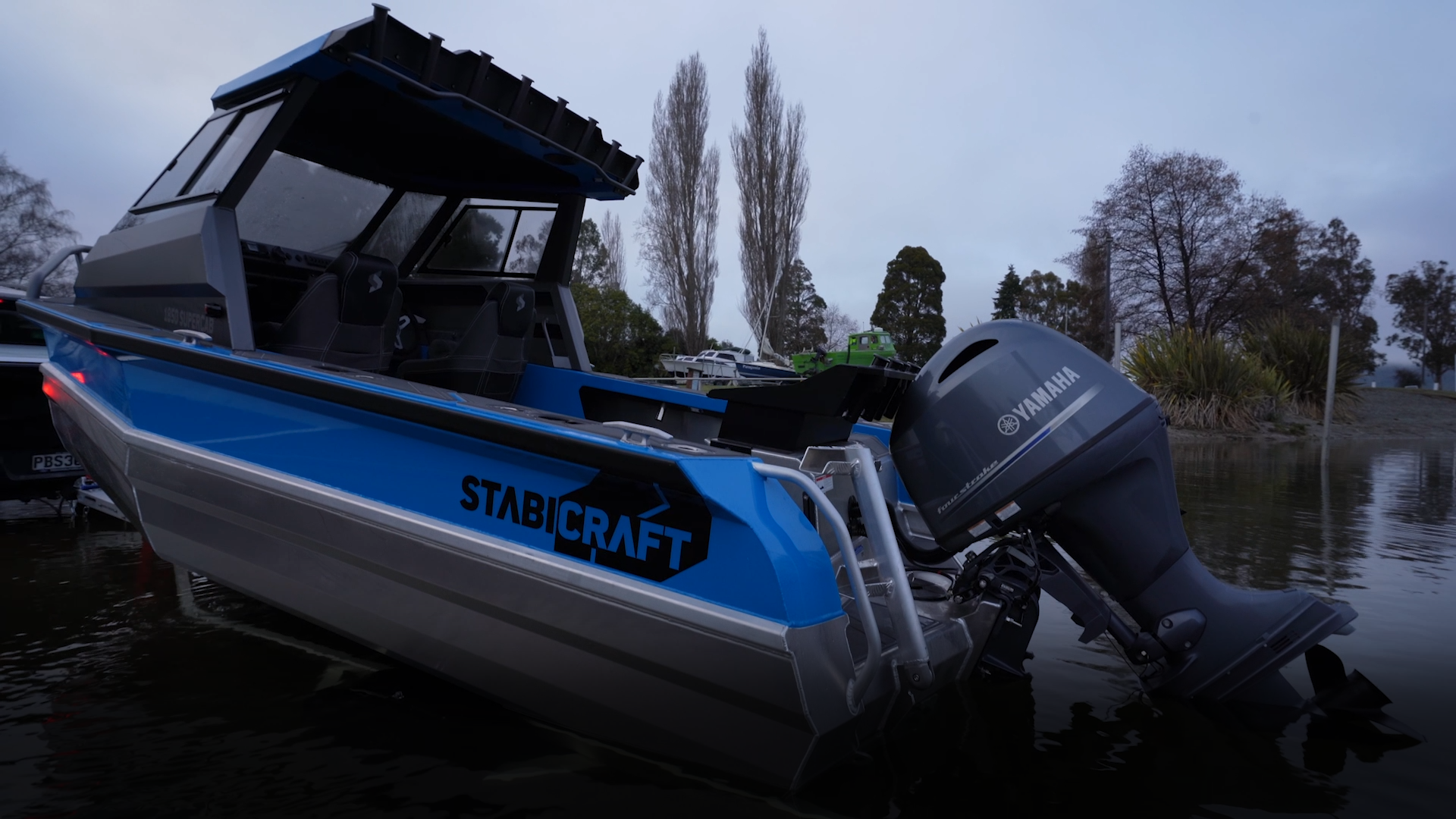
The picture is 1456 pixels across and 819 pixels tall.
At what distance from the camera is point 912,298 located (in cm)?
4119

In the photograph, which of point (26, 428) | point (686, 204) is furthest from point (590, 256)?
point (26, 428)

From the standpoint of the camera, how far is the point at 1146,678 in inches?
93.1

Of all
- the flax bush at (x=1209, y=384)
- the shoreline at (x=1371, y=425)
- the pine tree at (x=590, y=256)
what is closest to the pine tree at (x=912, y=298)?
the pine tree at (x=590, y=256)

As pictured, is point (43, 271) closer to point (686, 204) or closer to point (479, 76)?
point (479, 76)

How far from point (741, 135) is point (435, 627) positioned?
88.2 feet

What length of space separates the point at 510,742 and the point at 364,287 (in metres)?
2.02

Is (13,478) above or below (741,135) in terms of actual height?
below

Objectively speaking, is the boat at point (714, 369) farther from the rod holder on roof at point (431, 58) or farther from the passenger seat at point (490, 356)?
the rod holder on roof at point (431, 58)

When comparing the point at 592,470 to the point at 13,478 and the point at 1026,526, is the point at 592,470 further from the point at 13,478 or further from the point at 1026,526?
the point at 13,478

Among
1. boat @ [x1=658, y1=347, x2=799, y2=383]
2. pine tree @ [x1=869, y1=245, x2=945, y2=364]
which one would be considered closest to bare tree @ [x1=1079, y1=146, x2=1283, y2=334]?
boat @ [x1=658, y1=347, x2=799, y2=383]

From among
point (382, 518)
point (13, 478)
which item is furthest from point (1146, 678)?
point (13, 478)

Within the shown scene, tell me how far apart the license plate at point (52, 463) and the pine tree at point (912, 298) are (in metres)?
37.4

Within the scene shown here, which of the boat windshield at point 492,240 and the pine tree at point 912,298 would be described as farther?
the pine tree at point 912,298

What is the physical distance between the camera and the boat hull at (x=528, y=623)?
1712 mm
